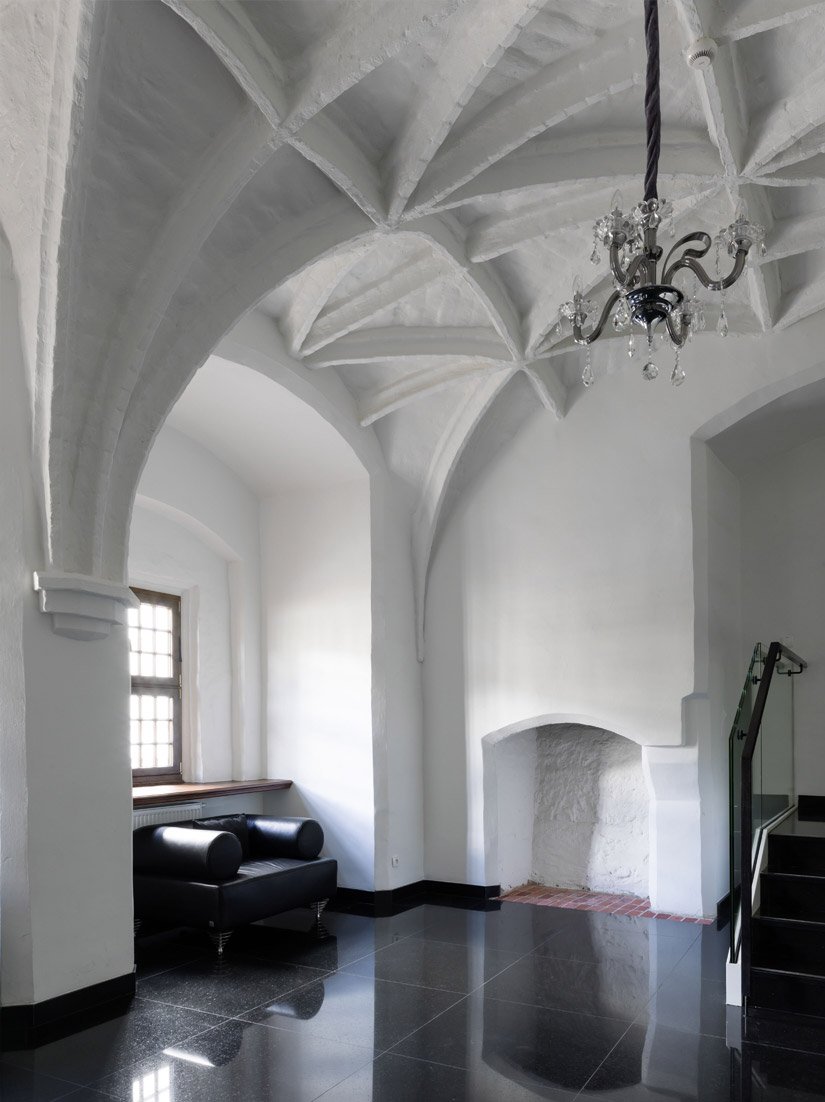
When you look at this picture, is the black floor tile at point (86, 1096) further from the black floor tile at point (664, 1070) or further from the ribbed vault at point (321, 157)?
the ribbed vault at point (321, 157)

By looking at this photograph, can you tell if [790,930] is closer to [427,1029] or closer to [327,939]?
[427,1029]

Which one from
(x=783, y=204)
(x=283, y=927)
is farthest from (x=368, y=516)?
(x=783, y=204)

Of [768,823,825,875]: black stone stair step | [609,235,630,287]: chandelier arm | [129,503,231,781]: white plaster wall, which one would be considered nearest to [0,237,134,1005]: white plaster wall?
[129,503,231,781]: white plaster wall

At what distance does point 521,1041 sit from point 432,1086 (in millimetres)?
667

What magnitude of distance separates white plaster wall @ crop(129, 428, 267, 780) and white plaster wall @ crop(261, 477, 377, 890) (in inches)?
6.7

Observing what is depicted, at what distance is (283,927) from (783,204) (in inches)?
231

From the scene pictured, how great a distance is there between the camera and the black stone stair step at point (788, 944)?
187 inches

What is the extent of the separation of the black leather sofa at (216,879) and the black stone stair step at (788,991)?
3.04 metres

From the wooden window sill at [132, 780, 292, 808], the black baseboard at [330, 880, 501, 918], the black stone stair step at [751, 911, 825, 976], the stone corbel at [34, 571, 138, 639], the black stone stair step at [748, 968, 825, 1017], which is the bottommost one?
the black baseboard at [330, 880, 501, 918]

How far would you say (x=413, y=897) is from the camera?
7730 millimetres

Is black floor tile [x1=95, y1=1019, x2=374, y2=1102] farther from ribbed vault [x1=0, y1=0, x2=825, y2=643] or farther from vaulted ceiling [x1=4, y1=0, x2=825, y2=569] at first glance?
vaulted ceiling [x1=4, y1=0, x2=825, y2=569]

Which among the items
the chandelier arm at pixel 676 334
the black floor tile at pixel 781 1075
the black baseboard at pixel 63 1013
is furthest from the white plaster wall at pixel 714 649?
the black baseboard at pixel 63 1013

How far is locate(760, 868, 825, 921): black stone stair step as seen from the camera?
5117mm

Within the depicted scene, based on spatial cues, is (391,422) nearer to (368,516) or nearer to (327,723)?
(368,516)
